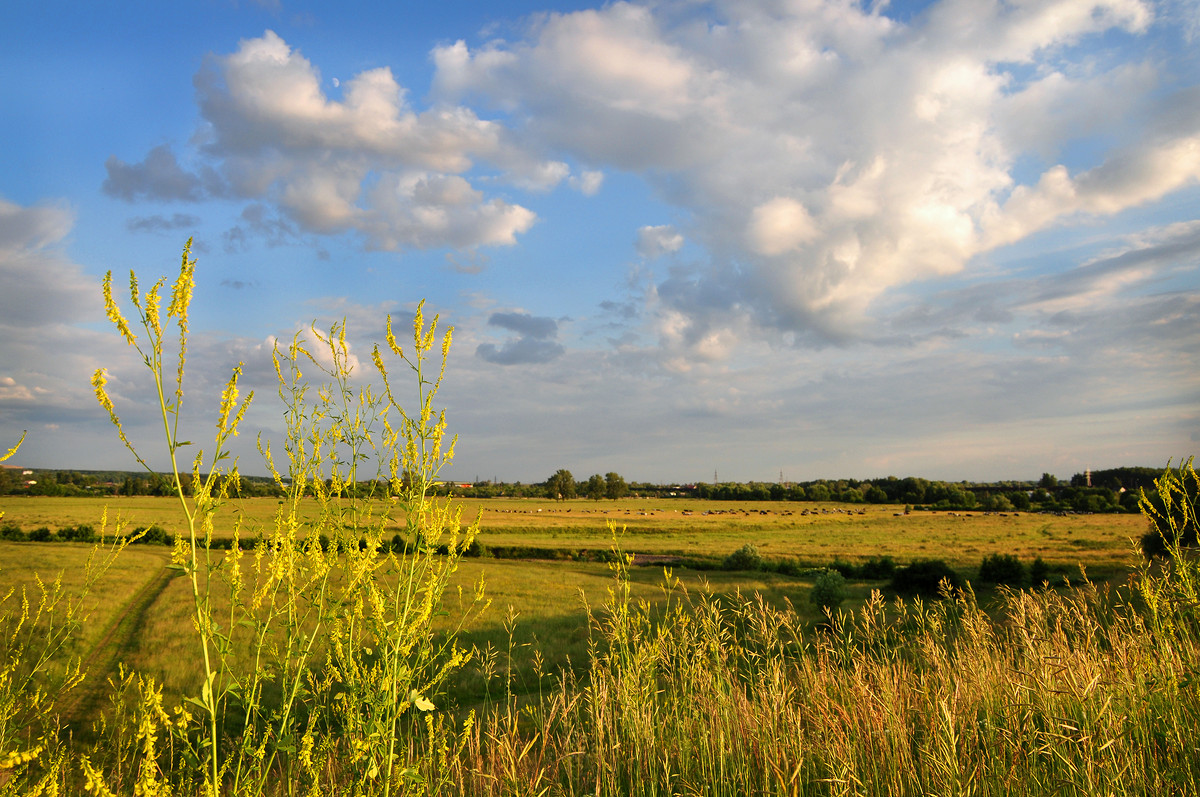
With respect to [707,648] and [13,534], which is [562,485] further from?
[707,648]

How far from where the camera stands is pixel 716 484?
179750mm

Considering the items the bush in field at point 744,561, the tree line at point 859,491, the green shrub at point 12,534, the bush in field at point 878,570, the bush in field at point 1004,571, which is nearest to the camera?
the bush in field at point 1004,571

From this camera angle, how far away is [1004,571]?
3575cm

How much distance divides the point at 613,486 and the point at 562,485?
14516mm

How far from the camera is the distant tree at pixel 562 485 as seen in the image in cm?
15912

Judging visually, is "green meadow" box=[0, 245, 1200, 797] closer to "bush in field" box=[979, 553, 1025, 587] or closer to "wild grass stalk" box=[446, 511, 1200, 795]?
"wild grass stalk" box=[446, 511, 1200, 795]

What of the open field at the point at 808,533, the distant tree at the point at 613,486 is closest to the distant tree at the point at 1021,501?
the open field at the point at 808,533

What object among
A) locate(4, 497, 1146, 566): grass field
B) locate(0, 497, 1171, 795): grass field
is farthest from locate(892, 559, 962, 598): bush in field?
locate(4, 497, 1146, 566): grass field

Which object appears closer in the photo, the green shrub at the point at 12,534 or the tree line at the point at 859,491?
the green shrub at the point at 12,534

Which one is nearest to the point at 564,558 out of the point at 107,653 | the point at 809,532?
the point at 107,653

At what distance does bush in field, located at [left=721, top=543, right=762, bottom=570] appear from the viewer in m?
49.5

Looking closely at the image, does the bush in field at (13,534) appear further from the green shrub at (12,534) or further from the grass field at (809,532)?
the grass field at (809,532)

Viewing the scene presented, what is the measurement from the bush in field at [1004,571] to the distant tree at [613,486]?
12847 cm

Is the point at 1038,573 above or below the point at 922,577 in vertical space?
above
